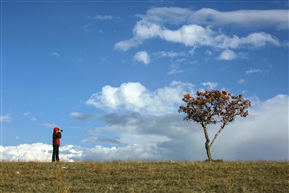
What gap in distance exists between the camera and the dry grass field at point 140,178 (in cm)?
2203

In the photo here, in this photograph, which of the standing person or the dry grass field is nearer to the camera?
the dry grass field

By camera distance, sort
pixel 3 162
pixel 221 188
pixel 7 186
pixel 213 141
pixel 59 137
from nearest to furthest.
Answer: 1. pixel 221 188
2. pixel 7 186
3. pixel 3 162
4. pixel 59 137
5. pixel 213 141

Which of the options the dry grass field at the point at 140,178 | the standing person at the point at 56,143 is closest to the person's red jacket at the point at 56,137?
the standing person at the point at 56,143

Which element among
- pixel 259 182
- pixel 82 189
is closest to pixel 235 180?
pixel 259 182

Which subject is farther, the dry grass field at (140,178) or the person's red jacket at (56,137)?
the person's red jacket at (56,137)

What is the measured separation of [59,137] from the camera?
118 ft

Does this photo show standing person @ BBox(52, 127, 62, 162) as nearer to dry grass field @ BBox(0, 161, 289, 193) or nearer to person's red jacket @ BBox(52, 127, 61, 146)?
person's red jacket @ BBox(52, 127, 61, 146)

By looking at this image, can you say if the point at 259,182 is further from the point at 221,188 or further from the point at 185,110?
the point at 185,110

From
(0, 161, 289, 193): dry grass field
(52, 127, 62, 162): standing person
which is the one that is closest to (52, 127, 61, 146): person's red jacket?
(52, 127, 62, 162): standing person

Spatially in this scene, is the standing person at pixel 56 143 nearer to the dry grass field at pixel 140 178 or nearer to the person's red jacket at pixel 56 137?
the person's red jacket at pixel 56 137

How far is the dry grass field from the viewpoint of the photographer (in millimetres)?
22031

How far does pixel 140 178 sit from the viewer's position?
981 inches

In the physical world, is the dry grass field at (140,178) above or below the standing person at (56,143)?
below

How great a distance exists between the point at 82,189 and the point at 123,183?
2.64 metres
